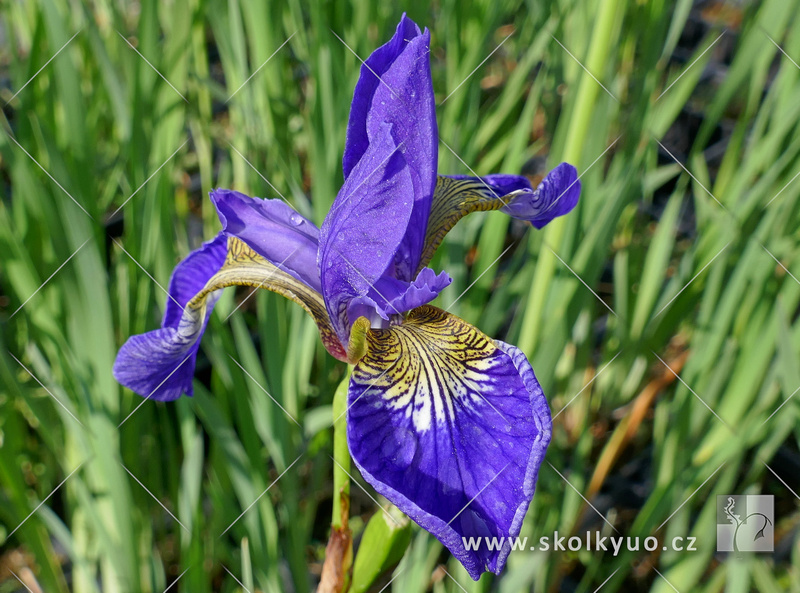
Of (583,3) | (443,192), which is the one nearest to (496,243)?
(443,192)

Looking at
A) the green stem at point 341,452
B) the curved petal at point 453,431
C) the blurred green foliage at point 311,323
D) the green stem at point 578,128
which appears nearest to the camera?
the curved petal at point 453,431

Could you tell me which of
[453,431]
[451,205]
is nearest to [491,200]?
[451,205]

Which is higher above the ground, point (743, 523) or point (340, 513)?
point (340, 513)

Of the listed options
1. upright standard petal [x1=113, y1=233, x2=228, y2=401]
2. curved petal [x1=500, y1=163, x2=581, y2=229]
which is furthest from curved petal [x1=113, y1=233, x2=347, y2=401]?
curved petal [x1=500, y1=163, x2=581, y2=229]

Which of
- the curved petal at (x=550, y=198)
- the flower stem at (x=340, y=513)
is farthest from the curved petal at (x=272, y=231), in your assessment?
the curved petal at (x=550, y=198)

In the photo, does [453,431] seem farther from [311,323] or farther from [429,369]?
[311,323]

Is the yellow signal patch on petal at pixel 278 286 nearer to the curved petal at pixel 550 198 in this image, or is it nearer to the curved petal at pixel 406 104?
the curved petal at pixel 406 104

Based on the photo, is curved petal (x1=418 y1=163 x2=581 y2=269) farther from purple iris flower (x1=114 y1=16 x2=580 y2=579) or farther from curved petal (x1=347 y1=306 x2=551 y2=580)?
curved petal (x1=347 y1=306 x2=551 y2=580)
